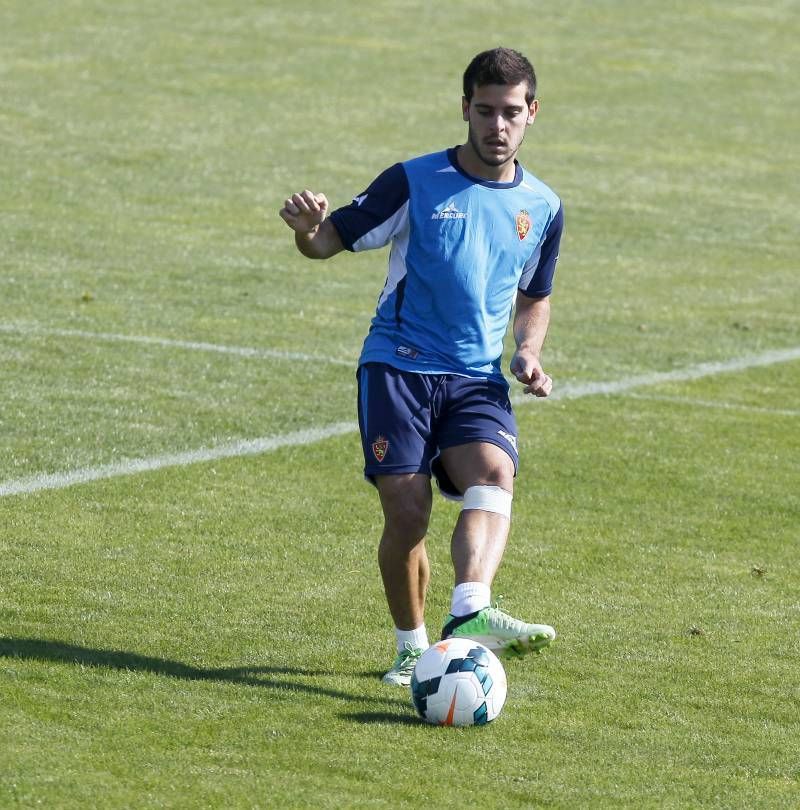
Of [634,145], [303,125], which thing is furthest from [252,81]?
[634,145]

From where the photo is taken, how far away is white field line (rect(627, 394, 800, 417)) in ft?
39.4

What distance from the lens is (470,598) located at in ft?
20.0

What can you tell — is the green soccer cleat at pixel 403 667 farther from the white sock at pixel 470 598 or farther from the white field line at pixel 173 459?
the white field line at pixel 173 459

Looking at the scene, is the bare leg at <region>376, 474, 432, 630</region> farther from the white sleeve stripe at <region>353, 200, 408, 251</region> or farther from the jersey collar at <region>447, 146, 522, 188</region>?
the jersey collar at <region>447, 146, 522, 188</region>

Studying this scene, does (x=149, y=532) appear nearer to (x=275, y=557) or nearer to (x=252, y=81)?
(x=275, y=557)

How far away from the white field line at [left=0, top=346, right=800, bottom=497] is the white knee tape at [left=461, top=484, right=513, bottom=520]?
337cm

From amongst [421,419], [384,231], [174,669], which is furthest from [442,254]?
[174,669]

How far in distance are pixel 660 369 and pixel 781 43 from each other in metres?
22.2

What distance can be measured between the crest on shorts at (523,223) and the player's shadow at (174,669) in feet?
5.83

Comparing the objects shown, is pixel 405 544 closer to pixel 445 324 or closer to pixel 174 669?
pixel 445 324

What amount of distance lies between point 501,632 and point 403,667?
656 millimetres

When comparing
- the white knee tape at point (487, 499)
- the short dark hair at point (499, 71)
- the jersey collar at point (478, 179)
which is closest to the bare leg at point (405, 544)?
the white knee tape at point (487, 499)

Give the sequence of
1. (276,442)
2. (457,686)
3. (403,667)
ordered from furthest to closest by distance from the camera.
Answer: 1. (276,442)
2. (403,667)
3. (457,686)

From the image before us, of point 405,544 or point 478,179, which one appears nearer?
point 405,544
